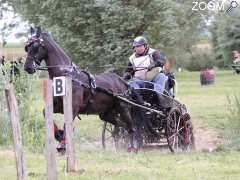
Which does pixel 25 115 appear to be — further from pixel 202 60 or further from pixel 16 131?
pixel 202 60

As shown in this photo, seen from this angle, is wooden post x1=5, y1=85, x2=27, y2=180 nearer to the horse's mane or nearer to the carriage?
the horse's mane

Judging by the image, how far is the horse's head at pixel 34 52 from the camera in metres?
10.6

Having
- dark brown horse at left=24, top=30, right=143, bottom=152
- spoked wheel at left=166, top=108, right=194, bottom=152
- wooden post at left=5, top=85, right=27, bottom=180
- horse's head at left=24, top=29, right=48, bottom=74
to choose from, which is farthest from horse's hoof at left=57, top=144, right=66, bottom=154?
wooden post at left=5, top=85, right=27, bottom=180

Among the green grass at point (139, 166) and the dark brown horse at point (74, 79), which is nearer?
the green grass at point (139, 166)

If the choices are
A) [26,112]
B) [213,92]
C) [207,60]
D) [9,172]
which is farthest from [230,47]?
[9,172]

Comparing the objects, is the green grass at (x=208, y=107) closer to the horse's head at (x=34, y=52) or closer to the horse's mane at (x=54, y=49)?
the horse's mane at (x=54, y=49)

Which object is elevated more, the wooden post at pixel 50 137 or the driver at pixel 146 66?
the driver at pixel 146 66

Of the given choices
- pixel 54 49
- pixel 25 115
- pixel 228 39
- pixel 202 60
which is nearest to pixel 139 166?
pixel 54 49

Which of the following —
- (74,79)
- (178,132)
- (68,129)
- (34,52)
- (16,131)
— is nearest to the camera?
(16,131)

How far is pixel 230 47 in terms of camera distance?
170 feet

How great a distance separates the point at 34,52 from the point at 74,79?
789mm

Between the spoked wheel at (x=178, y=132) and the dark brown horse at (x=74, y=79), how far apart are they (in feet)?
4.27

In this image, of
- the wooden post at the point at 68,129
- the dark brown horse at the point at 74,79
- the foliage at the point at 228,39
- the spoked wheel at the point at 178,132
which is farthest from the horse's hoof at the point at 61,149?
the foliage at the point at 228,39

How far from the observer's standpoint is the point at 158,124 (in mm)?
12414
